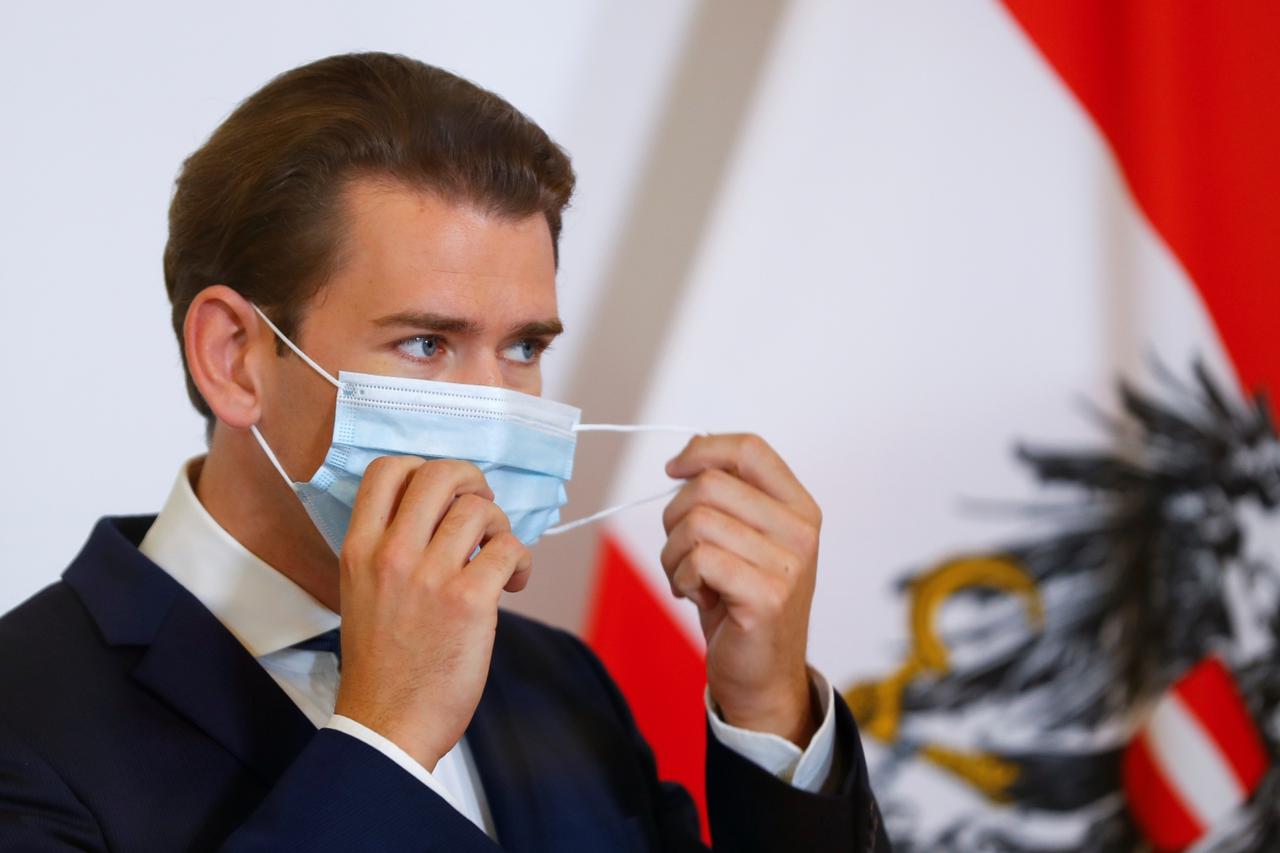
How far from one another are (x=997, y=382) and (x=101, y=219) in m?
1.62

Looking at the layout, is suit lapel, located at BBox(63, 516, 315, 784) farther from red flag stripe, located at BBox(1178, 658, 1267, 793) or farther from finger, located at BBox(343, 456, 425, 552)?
red flag stripe, located at BBox(1178, 658, 1267, 793)

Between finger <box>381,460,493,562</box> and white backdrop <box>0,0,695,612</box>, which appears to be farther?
white backdrop <box>0,0,695,612</box>

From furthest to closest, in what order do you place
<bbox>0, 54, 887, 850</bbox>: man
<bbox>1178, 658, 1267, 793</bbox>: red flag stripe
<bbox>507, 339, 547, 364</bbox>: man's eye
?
1. <bbox>1178, 658, 1267, 793</bbox>: red flag stripe
2. <bbox>507, 339, 547, 364</bbox>: man's eye
3. <bbox>0, 54, 887, 850</bbox>: man

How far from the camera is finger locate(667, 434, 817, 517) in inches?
66.1

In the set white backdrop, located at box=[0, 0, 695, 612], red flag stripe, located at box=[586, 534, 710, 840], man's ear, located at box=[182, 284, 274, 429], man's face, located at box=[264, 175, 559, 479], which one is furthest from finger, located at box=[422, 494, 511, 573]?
red flag stripe, located at box=[586, 534, 710, 840]

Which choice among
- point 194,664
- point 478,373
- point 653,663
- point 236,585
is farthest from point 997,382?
point 194,664

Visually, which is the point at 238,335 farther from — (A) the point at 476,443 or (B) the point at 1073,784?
(B) the point at 1073,784

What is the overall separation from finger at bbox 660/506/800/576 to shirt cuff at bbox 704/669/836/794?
0.68 feet

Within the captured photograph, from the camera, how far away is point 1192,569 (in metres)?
2.40

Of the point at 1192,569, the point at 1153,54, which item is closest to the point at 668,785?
the point at 1192,569

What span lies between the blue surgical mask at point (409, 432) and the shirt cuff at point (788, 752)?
0.41 metres

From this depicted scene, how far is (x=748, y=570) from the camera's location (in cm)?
162

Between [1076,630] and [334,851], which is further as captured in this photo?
[1076,630]

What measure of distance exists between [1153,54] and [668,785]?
1614 millimetres
